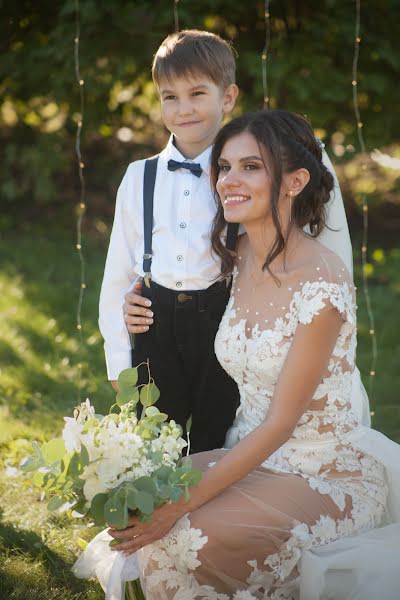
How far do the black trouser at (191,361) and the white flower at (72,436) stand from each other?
859 mm

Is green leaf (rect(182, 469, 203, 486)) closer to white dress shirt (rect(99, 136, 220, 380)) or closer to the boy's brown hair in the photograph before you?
white dress shirt (rect(99, 136, 220, 380))

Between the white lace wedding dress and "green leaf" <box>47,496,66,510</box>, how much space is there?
14.8 inches

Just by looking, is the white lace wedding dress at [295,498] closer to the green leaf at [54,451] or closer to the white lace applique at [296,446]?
the white lace applique at [296,446]

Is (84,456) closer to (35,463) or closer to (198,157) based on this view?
(35,463)

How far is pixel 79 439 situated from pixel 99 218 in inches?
260

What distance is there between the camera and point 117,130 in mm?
9297

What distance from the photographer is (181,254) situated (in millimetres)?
3465

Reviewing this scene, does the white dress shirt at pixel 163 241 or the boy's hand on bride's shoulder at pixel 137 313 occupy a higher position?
the white dress shirt at pixel 163 241

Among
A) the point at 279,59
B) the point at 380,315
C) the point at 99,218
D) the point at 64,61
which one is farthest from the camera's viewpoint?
the point at 99,218

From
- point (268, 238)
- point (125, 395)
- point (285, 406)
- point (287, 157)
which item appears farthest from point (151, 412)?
point (287, 157)

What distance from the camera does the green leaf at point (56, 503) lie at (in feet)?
8.86

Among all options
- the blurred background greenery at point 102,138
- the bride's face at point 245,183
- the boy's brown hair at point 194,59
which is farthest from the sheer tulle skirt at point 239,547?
the blurred background greenery at point 102,138

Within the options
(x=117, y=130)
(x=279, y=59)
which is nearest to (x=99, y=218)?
(x=117, y=130)

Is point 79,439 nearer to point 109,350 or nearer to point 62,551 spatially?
point 109,350
